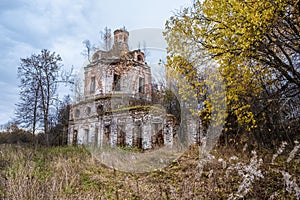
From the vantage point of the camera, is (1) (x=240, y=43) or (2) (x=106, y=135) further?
(2) (x=106, y=135)

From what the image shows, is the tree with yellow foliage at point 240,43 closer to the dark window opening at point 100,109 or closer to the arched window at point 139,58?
the arched window at point 139,58

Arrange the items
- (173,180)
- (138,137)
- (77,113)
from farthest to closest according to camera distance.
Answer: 1. (77,113)
2. (138,137)
3. (173,180)

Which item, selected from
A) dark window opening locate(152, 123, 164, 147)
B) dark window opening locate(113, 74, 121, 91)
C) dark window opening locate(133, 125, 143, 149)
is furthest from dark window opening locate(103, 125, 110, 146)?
dark window opening locate(152, 123, 164, 147)

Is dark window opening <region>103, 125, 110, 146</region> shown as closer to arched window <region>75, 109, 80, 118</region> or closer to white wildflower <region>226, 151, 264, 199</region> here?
arched window <region>75, 109, 80, 118</region>

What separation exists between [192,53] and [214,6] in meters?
Answer: 1.42

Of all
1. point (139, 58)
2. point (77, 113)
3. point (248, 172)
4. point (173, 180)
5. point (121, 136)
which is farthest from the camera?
point (77, 113)

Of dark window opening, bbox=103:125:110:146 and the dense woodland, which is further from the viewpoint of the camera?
dark window opening, bbox=103:125:110:146

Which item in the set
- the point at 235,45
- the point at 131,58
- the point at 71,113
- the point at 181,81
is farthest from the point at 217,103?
the point at 71,113

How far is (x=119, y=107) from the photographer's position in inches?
760

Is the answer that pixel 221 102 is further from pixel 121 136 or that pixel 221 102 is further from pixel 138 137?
pixel 121 136

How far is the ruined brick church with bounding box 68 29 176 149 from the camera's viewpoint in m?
15.9

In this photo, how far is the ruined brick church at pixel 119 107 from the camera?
1595cm

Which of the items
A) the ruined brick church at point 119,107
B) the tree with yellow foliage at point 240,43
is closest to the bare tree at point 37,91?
the ruined brick church at point 119,107

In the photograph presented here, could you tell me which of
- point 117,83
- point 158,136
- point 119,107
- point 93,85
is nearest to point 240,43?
point 158,136
